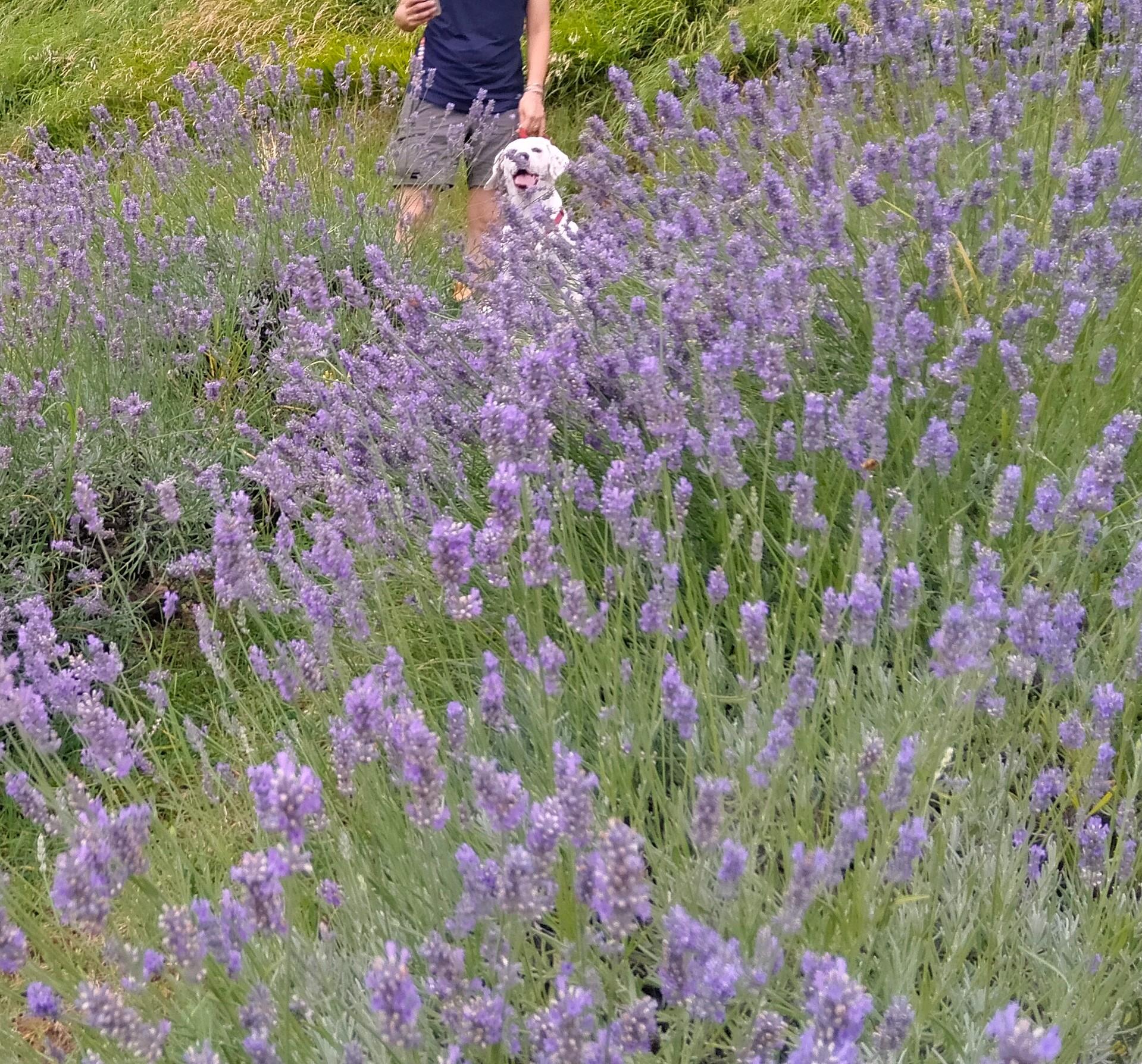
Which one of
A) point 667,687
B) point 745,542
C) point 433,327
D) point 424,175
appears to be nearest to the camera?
point 667,687

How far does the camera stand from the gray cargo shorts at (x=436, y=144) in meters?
3.94

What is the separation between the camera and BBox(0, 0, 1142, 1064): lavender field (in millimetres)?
952

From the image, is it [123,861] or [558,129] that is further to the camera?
[558,129]

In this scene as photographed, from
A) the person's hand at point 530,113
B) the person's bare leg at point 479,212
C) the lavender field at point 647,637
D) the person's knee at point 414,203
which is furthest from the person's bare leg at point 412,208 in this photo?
the lavender field at point 647,637

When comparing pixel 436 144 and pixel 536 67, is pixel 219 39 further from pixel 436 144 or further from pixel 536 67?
pixel 536 67

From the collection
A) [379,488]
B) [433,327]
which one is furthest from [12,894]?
[433,327]

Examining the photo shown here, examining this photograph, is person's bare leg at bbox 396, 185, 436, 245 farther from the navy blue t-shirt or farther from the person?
the navy blue t-shirt

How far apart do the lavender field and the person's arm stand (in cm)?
99

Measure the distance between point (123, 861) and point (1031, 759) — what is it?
3.95 ft

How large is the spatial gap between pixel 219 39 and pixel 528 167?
6065 millimetres

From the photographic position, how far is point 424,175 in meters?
4.00

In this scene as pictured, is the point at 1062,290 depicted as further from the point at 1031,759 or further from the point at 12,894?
the point at 12,894

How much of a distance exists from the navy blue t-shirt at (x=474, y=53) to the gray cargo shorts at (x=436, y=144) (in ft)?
0.20

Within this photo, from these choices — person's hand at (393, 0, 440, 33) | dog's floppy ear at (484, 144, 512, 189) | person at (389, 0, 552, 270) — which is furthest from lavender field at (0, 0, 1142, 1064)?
person's hand at (393, 0, 440, 33)
